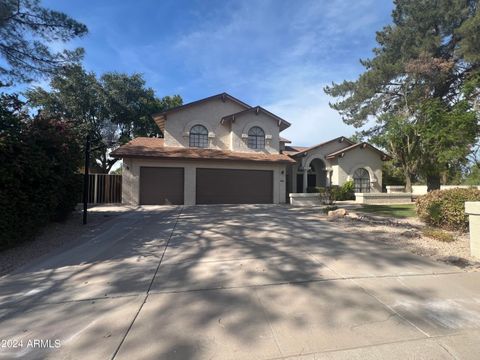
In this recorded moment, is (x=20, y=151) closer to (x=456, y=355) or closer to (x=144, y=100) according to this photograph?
(x=456, y=355)

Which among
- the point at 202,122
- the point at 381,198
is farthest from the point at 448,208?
the point at 202,122

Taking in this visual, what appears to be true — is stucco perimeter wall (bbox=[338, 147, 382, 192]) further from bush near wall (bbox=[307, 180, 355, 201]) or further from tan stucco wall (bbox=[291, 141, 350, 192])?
bush near wall (bbox=[307, 180, 355, 201])

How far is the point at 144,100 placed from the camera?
90.8ft

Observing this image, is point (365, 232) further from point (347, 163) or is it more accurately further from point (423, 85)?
point (423, 85)

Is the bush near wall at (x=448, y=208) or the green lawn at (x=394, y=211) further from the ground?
the bush near wall at (x=448, y=208)

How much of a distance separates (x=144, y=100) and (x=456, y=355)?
96.7 ft

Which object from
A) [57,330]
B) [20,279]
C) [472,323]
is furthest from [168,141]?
[472,323]

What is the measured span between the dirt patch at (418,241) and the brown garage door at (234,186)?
8.64 metres

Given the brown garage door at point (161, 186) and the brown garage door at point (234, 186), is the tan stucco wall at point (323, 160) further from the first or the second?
the brown garage door at point (161, 186)

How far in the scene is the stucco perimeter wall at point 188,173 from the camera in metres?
16.1

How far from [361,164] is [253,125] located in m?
9.47

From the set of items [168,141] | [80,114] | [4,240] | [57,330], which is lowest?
[57,330]

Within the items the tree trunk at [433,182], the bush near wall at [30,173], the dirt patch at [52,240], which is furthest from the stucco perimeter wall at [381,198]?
the bush near wall at [30,173]

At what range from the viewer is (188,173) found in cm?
1681
